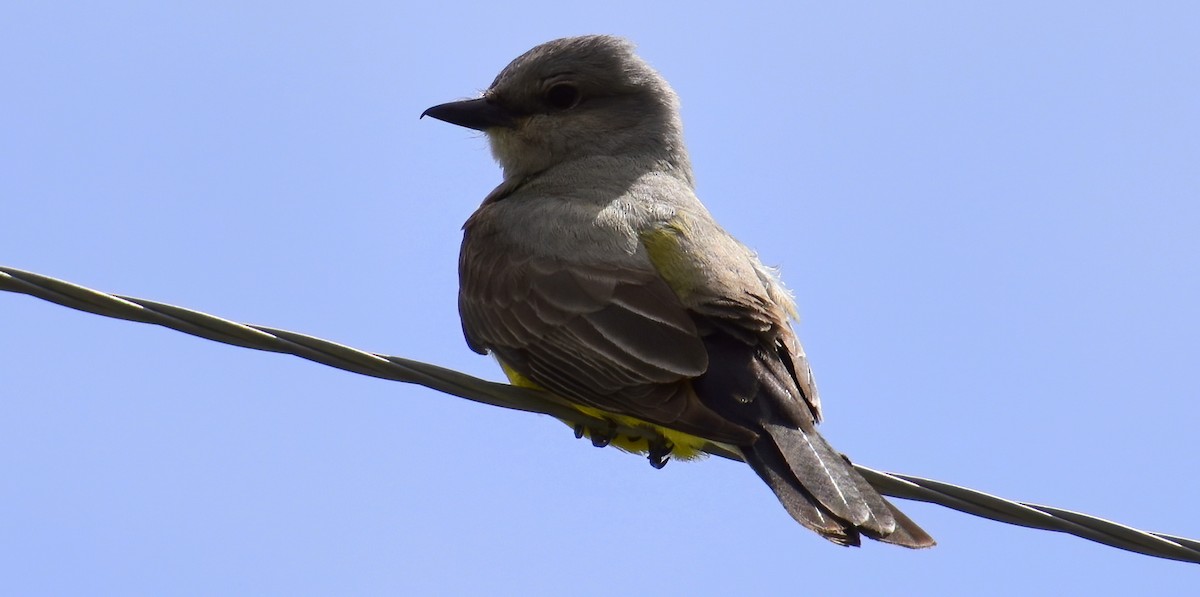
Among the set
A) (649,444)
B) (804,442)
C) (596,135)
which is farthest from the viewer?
(596,135)

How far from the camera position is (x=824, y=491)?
4973mm

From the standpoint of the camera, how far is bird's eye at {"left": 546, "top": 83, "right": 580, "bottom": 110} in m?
7.91

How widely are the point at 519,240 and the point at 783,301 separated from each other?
1154 mm

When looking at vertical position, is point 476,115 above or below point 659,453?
above

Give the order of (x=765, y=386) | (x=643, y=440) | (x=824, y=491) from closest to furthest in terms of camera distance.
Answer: (x=824, y=491) → (x=765, y=386) → (x=643, y=440)

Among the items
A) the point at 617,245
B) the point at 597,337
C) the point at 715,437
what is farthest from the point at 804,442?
the point at 617,245

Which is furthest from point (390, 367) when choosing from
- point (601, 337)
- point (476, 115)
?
point (476, 115)

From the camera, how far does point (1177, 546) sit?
4156mm

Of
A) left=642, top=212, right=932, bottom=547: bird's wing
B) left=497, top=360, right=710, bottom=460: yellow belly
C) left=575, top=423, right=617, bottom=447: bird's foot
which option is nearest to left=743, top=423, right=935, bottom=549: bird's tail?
left=642, top=212, right=932, bottom=547: bird's wing

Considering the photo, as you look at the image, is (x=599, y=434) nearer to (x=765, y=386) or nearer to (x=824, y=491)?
(x=765, y=386)

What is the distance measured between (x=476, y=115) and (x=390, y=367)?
12.3 ft

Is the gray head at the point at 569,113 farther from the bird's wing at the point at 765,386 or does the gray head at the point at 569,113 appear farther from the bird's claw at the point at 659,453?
the bird's claw at the point at 659,453

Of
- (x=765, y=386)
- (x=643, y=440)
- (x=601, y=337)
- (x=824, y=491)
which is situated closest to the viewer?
(x=824, y=491)

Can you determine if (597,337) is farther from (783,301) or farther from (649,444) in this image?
(783,301)
